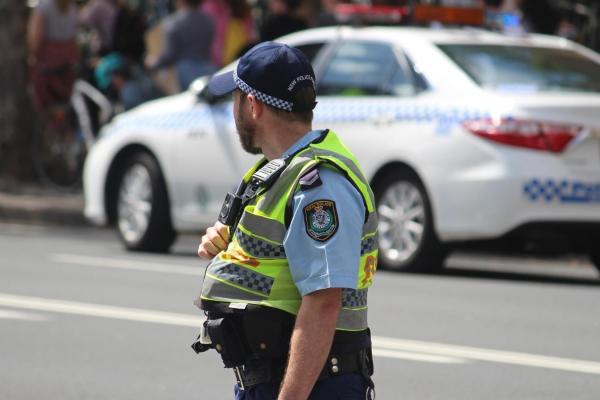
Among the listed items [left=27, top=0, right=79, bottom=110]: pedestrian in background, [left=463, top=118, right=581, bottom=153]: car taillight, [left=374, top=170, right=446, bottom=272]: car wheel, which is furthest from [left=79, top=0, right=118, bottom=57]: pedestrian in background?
[left=463, top=118, right=581, bottom=153]: car taillight

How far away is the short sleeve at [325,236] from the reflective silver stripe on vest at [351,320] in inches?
4.9

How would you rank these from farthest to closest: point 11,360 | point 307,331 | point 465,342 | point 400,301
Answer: point 400,301, point 465,342, point 11,360, point 307,331

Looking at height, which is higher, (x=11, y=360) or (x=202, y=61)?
(x=202, y=61)

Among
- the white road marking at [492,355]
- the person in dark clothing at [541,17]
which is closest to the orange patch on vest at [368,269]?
the white road marking at [492,355]

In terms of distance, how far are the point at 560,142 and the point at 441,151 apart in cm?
81

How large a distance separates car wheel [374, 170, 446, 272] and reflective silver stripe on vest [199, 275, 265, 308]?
7.01 m

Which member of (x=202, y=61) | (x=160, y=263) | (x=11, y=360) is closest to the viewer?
(x=11, y=360)

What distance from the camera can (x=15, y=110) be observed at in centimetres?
1644

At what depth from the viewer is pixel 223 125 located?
11.6m

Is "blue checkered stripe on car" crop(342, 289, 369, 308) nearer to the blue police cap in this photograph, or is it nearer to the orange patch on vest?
the orange patch on vest

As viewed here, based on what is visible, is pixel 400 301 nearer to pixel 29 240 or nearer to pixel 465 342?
pixel 465 342

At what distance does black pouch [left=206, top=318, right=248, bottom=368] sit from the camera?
354cm

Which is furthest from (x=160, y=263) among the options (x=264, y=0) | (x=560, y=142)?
(x=264, y=0)

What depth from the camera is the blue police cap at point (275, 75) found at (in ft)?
11.4
